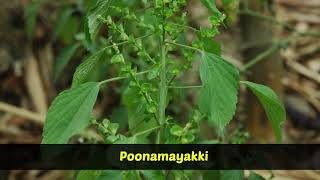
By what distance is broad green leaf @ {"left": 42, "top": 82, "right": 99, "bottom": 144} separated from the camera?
3.55 ft

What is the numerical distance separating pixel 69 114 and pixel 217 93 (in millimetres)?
272

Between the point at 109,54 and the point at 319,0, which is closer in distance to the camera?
the point at 109,54

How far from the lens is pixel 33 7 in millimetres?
2191

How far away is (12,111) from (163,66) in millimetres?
1655

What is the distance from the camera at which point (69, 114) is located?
43.6 inches

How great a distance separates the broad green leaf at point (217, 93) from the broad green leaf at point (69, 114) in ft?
0.67

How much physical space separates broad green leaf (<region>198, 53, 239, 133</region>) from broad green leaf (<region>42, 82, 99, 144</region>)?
8.0 inches

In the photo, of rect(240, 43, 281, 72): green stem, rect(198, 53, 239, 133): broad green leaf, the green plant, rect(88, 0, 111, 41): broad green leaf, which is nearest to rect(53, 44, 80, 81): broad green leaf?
rect(240, 43, 281, 72): green stem

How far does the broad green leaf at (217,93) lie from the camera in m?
1.12

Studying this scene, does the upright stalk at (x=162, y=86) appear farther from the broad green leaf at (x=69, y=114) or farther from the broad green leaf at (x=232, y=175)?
the broad green leaf at (x=232, y=175)

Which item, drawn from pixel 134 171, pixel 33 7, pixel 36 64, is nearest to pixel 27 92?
pixel 36 64

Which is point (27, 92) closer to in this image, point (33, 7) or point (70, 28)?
point (70, 28)

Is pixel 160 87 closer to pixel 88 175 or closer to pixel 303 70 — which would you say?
pixel 88 175

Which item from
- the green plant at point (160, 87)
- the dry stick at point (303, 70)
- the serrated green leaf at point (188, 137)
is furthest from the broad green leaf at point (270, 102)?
the dry stick at point (303, 70)
